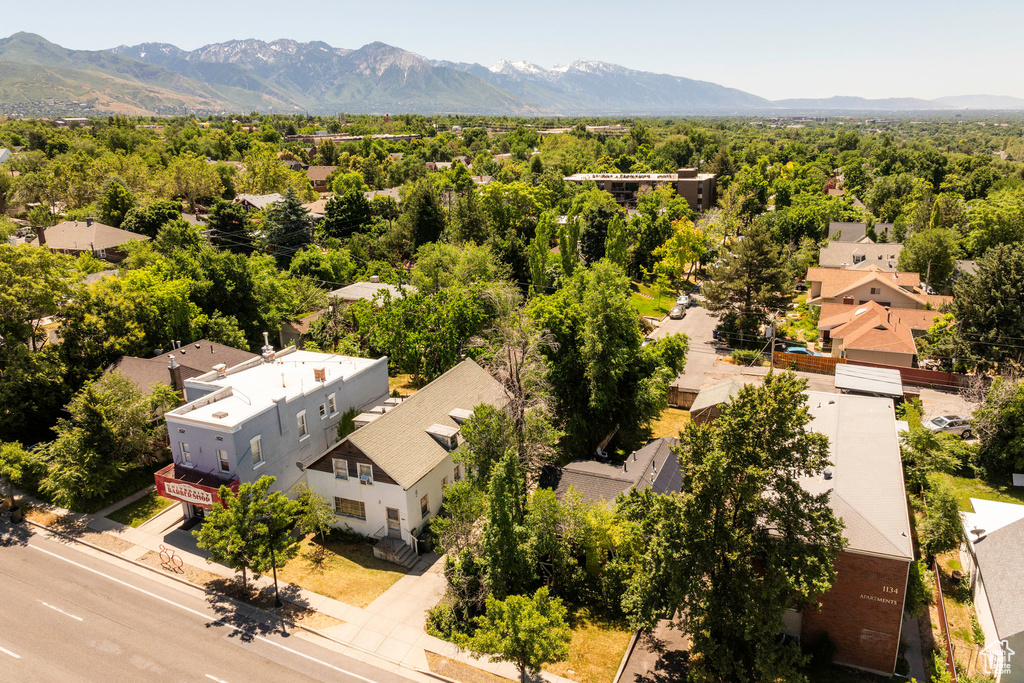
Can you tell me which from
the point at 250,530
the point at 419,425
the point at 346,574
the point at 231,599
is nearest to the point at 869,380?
the point at 419,425

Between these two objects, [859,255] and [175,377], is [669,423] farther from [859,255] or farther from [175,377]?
[859,255]

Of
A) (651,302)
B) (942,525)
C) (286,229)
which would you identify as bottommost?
(651,302)

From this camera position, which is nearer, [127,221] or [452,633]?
[452,633]

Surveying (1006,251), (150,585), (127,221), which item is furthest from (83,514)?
Answer: (1006,251)

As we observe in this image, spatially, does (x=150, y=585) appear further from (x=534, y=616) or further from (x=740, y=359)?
(x=740, y=359)

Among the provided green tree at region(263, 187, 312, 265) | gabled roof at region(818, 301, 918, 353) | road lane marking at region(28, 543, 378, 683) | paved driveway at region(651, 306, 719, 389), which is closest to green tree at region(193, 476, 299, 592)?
road lane marking at region(28, 543, 378, 683)

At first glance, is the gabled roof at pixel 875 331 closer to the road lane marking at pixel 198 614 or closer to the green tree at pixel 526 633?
the green tree at pixel 526 633
